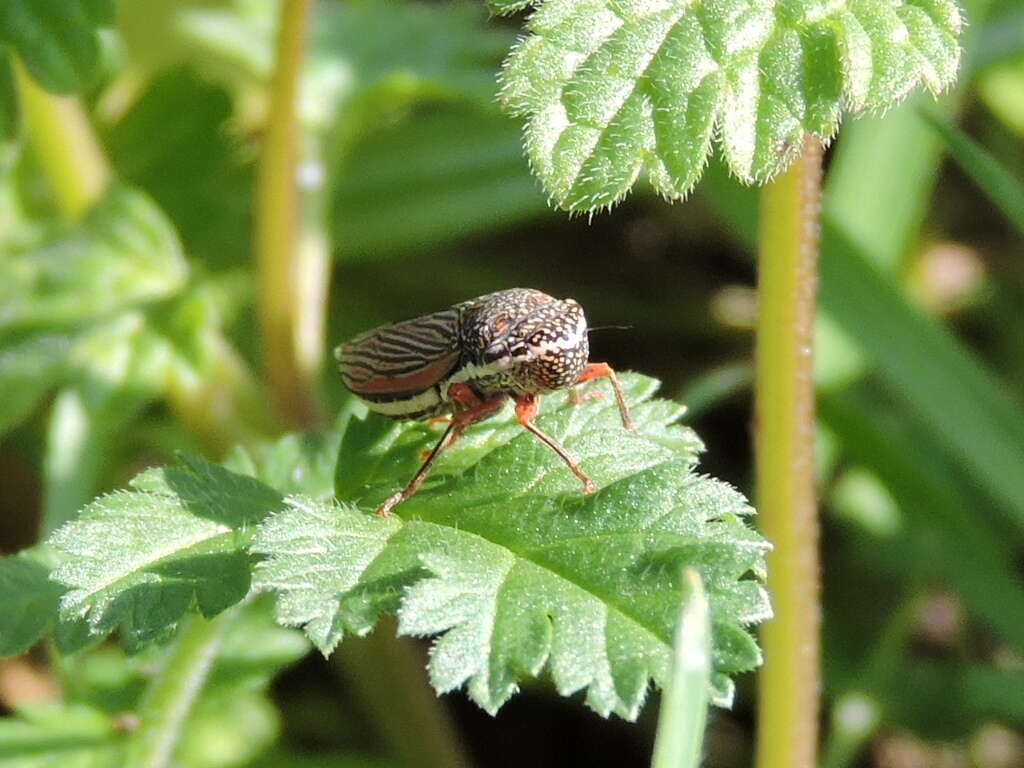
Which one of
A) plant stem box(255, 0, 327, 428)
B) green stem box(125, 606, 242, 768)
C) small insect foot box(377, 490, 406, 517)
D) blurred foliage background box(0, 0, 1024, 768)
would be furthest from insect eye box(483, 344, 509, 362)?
plant stem box(255, 0, 327, 428)

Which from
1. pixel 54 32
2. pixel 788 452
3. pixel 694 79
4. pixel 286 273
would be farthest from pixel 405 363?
pixel 286 273

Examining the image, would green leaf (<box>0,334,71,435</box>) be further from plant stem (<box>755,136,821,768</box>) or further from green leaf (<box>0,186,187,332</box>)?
plant stem (<box>755,136,821,768</box>)

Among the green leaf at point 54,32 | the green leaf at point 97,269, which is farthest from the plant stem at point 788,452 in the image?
the green leaf at point 97,269

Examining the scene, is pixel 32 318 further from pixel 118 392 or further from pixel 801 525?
pixel 801 525

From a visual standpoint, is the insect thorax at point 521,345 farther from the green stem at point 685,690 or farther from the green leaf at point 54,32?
the green leaf at point 54,32

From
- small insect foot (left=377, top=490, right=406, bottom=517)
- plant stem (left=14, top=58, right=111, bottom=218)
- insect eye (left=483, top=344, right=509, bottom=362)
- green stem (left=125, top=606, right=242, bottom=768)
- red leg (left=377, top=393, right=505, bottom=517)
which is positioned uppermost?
plant stem (left=14, top=58, right=111, bottom=218)

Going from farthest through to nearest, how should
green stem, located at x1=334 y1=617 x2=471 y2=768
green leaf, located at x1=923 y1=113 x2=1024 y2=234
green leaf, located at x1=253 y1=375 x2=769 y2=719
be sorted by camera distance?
1. green stem, located at x1=334 y1=617 x2=471 y2=768
2. green leaf, located at x1=923 y1=113 x2=1024 y2=234
3. green leaf, located at x1=253 y1=375 x2=769 y2=719
